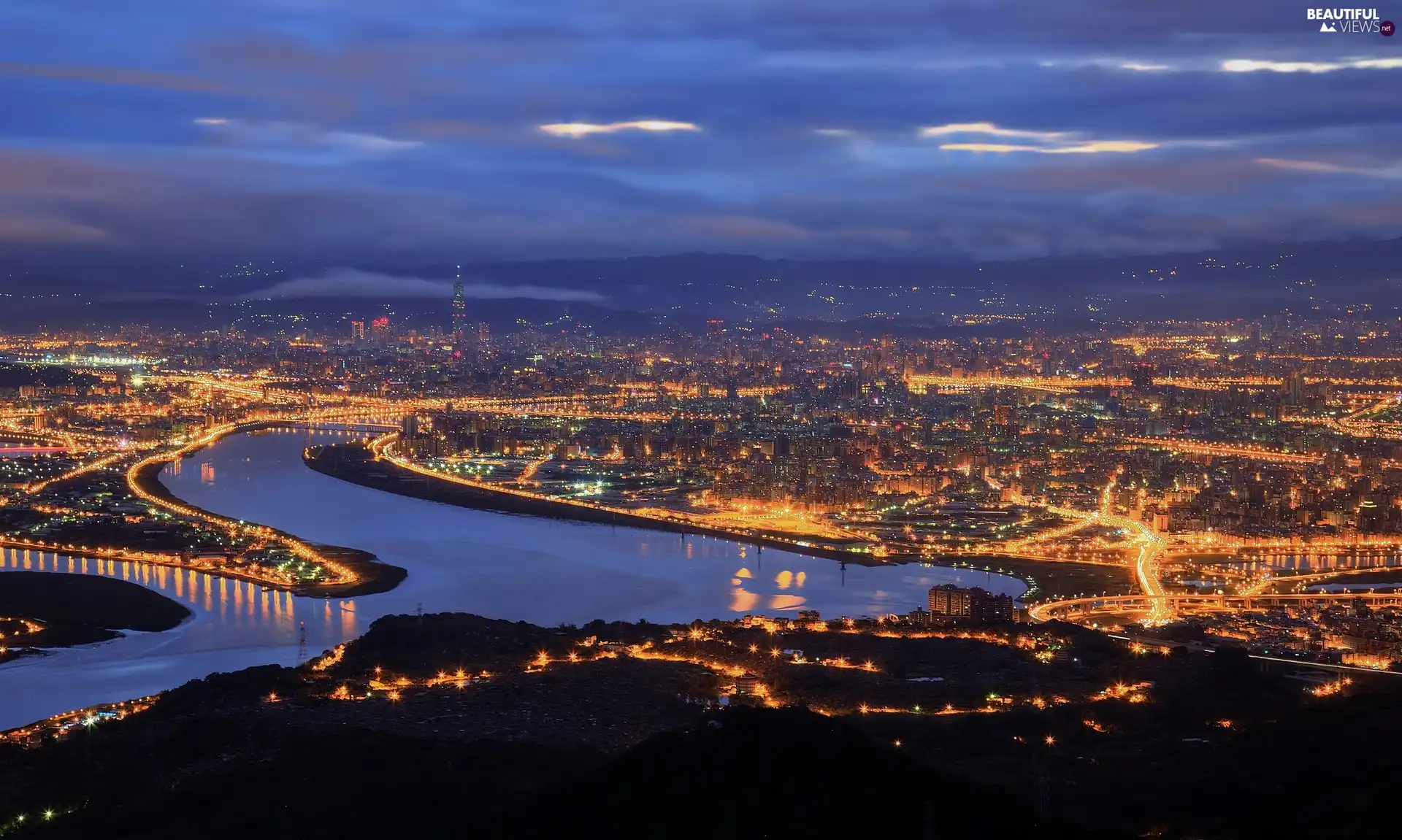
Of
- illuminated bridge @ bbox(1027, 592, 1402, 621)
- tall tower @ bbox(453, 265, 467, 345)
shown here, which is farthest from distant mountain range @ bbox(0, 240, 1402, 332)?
illuminated bridge @ bbox(1027, 592, 1402, 621)

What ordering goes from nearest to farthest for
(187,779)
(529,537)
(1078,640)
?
1. (187,779)
2. (1078,640)
3. (529,537)

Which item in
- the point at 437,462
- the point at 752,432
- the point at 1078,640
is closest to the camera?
the point at 1078,640

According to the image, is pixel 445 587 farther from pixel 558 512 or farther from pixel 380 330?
pixel 380 330

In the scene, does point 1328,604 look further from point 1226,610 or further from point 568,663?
point 568,663

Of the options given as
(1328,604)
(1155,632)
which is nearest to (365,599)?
(1155,632)

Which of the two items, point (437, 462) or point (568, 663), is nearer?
point (568, 663)

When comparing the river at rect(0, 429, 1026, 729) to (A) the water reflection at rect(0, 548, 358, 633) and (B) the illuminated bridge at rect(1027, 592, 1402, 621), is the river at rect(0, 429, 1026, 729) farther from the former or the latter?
(B) the illuminated bridge at rect(1027, 592, 1402, 621)

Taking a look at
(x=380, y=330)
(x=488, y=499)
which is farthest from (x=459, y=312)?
(x=488, y=499)
